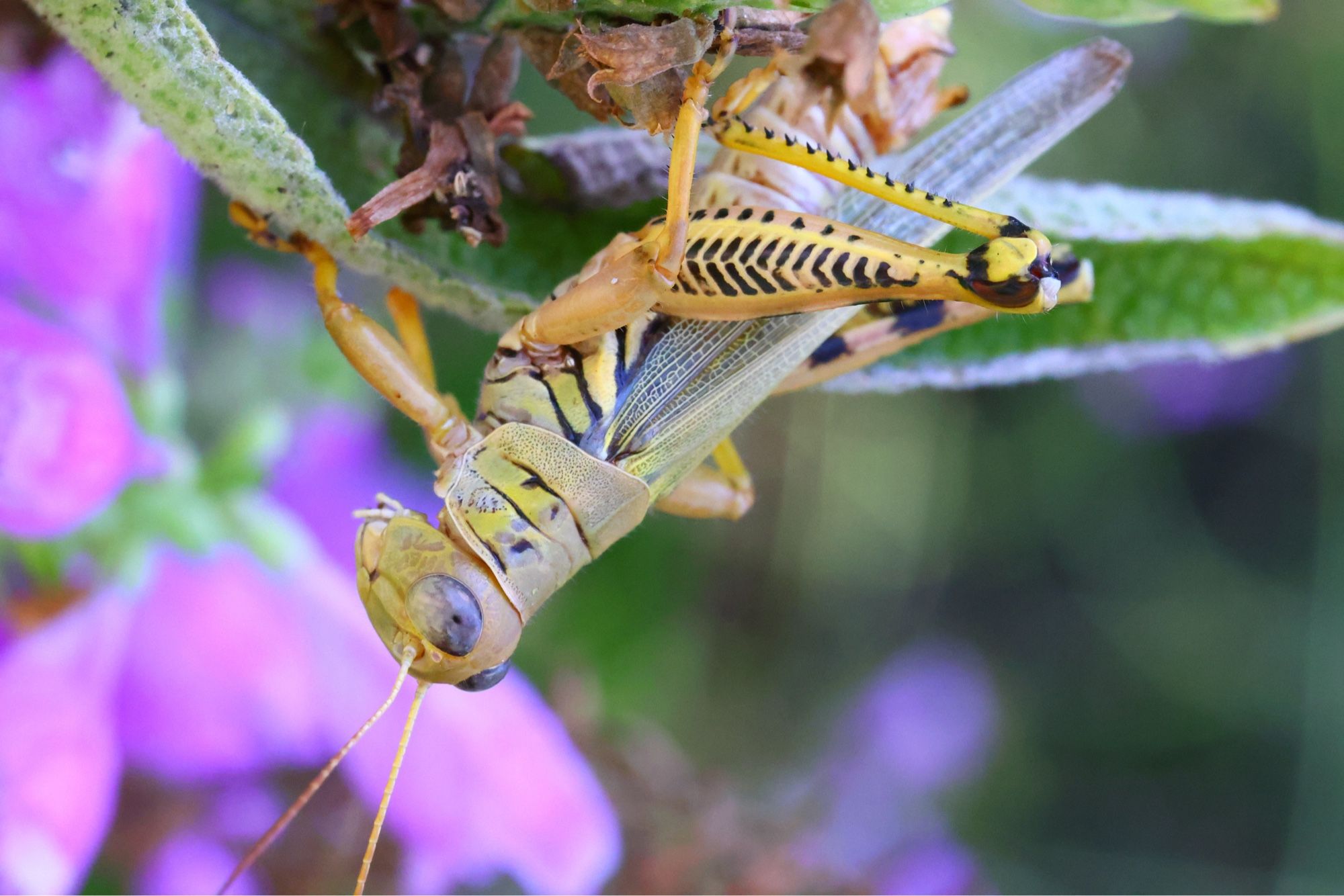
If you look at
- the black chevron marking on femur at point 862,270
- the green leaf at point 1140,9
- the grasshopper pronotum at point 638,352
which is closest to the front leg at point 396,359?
the grasshopper pronotum at point 638,352

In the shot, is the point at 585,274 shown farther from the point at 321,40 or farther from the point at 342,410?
the point at 342,410

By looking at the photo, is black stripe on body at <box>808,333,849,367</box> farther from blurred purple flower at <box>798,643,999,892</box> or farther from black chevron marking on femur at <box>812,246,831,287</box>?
blurred purple flower at <box>798,643,999,892</box>

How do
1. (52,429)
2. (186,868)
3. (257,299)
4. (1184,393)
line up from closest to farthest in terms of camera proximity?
1. (52,429)
2. (186,868)
3. (257,299)
4. (1184,393)

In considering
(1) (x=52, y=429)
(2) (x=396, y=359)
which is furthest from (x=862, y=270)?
(1) (x=52, y=429)

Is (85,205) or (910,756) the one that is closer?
(85,205)

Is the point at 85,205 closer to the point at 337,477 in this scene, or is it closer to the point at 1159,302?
the point at 337,477

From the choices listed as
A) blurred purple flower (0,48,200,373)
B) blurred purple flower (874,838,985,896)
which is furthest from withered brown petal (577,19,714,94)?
blurred purple flower (874,838,985,896)
